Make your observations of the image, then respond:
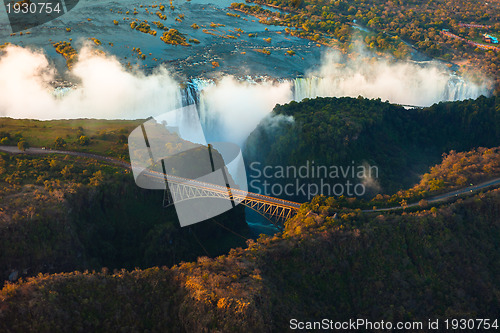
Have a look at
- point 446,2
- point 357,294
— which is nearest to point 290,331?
point 357,294

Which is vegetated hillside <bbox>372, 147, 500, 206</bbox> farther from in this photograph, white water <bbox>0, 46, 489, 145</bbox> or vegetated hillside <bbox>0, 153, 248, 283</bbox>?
white water <bbox>0, 46, 489, 145</bbox>

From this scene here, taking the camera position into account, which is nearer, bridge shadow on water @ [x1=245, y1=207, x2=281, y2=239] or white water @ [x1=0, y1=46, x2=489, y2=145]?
bridge shadow on water @ [x1=245, y1=207, x2=281, y2=239]

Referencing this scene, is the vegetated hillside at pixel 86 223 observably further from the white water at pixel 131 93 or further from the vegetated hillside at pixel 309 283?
the white water at pixel 131 93

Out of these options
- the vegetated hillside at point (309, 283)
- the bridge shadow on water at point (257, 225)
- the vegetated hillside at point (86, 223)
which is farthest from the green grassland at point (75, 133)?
the vegetated hillside at point (309, 283)

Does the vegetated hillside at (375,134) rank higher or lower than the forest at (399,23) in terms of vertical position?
lower

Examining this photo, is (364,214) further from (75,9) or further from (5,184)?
(75,9)

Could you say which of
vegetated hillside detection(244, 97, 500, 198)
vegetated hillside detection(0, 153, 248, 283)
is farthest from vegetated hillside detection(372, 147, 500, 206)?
vegetated hillside detection(0, 153, 248, 283)
